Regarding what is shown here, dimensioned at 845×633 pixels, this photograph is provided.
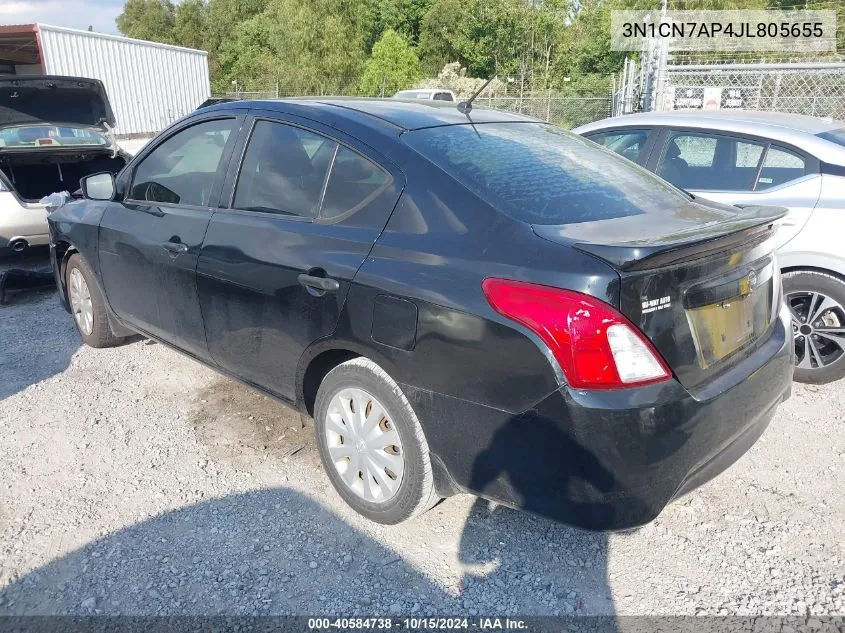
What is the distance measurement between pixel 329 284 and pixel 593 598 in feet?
5.14

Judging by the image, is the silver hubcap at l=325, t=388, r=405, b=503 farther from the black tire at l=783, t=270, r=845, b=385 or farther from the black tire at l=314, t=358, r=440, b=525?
the black tire at l=783, t=270, r=845, b=385

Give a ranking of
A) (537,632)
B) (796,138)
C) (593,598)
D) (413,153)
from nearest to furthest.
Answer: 1. (537,632)
2. (593,598)
3. (413,153)
4. (796,138)

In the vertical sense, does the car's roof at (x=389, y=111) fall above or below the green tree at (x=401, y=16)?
below

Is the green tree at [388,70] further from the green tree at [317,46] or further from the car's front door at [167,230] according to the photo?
the car's front door at [167,230]

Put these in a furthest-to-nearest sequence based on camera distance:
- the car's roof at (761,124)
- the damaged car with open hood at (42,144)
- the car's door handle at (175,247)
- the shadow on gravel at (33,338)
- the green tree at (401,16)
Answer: the green tree at (401,16) < the damaged car with open hood at (42,144) < the shadow on gravel at (33,338) < the car's roof at (761,124) < the car's door handle at (175,247)

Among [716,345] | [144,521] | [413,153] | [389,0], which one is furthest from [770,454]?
[389,0]

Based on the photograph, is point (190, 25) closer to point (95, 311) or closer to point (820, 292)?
point (95, 311)

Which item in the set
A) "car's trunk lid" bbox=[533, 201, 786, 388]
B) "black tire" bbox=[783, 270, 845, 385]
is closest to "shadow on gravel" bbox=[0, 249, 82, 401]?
"car's trunk lid" bbox=[533, 201, 786, 388]

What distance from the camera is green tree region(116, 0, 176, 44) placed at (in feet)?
198

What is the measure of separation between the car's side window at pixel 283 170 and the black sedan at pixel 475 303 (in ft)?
0.03

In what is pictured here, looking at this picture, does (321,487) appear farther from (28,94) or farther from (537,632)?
(28,94)

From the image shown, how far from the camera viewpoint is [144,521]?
9.42 feet

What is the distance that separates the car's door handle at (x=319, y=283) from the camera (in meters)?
Answer: 2.66

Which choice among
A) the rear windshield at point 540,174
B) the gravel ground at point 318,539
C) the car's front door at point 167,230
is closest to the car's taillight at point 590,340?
the rear windshield at point 540,174
